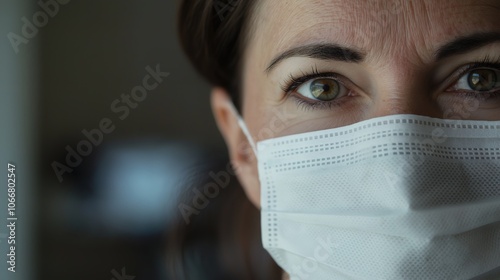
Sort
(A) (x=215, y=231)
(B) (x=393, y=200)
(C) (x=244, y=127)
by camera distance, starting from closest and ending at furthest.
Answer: (B) (x=393, y=200), (C) (x=244, y=127), (A) (x=215, y=231)

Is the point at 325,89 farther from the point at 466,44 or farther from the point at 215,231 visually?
the point at 215,231

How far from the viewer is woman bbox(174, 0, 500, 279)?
3.06 ft

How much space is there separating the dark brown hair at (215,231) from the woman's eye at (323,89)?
28 cm

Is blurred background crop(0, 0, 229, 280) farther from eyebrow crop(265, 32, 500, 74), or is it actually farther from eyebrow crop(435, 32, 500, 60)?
eyebrow crop(435, 32, 500, 60)

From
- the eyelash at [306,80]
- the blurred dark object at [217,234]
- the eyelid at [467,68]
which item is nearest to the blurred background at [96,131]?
the blurred dark object at [217,234]

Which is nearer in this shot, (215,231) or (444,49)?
(444,49)

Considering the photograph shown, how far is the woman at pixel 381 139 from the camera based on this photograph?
934mm

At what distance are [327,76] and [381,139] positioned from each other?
0.17 meters

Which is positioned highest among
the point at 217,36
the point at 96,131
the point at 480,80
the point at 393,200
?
the point at 217,36

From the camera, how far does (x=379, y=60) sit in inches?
39.0

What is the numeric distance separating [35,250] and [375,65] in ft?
→ 2.81

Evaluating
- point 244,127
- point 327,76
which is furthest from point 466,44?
point 244,127

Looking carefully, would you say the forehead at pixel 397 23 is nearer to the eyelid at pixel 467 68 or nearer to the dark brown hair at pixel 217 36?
the eyelid at pixel 467 68

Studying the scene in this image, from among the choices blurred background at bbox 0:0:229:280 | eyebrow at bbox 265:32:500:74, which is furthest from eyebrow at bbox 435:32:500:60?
blurred background at bbox 0:0:229:280
